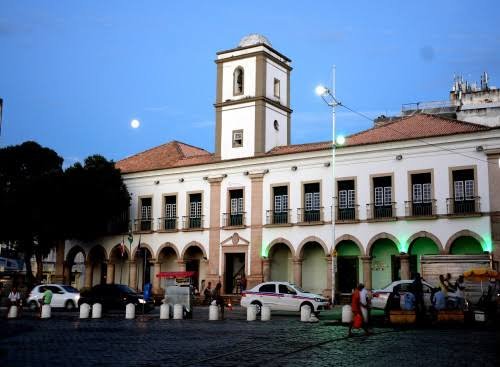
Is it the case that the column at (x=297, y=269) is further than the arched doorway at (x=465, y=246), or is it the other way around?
the column at (x=297, y=269)

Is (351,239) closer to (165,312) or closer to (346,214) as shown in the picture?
(346,214)

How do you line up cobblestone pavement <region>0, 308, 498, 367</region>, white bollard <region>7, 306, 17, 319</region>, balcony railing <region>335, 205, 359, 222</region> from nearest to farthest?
cobblestone pavement <region>0, 308, 498, 367</region>
white bollard <region>7, 306, 17, 319</region>
balcony railing <region>335, 205, 359, 222</region>

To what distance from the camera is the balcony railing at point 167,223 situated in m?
40.9

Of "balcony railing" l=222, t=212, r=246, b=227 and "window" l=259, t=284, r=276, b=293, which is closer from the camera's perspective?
"window" l=259, t=284, r=276, b=293

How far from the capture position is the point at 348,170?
34.8 metres

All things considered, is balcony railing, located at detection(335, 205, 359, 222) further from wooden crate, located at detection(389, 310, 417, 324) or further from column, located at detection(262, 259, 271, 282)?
wooden crate, located at detection(389, 310, 417, 324)

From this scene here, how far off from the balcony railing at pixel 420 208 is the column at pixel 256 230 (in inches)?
351

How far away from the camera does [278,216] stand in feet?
121

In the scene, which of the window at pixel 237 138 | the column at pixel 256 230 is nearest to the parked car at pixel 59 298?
the column at pixel 256 230

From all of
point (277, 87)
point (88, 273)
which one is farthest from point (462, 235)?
point (88, 273)

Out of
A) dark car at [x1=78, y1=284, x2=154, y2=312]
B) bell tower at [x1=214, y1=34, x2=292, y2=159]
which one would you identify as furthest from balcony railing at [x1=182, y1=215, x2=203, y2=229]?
dark car at [x1=78, y1=284, x2=154, y2=312]

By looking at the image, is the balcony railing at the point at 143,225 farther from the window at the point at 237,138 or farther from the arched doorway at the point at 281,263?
the arched doorway at the point at 281,263

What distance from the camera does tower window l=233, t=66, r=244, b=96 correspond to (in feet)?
133

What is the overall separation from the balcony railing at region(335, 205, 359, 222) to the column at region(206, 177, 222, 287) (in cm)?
795
